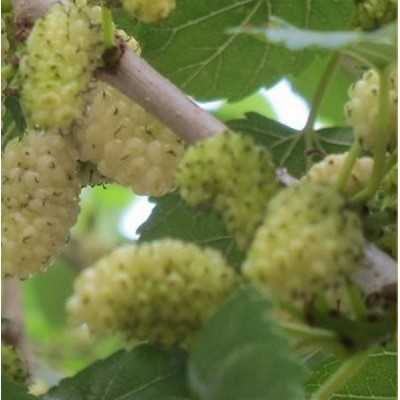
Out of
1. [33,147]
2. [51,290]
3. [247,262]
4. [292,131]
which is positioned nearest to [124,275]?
[247,262]

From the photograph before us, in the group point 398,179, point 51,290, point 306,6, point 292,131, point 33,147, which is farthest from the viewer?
point 51,290

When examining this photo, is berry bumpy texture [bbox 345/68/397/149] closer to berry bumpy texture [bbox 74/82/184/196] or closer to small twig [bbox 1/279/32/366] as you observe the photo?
berry bumpy texture [bbox 74/82/184/196]

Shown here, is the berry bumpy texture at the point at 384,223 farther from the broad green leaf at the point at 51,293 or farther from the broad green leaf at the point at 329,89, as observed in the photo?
the broad green leaf at the point at 51,293

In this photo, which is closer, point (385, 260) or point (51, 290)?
point (385, 260)

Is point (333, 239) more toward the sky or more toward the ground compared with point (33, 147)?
more toward the ground

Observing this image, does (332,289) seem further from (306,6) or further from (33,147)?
(306,6)

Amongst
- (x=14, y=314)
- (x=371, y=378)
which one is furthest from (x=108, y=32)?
(x=14, y=314)

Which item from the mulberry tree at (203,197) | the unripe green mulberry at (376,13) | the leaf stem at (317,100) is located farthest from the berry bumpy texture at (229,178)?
the unripe green mulberry at (376,13)

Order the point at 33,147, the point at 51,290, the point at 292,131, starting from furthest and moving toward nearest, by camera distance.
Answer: the point at 51,290
the point at 292,131
the point at 33,147
